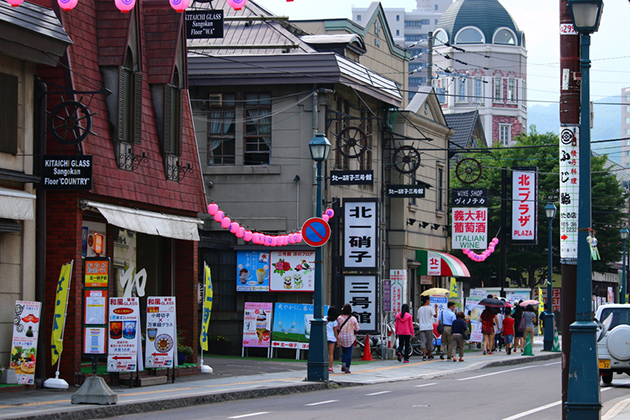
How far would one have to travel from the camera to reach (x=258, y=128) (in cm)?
3175

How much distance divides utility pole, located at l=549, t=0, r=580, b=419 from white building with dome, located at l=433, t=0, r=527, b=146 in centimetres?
11098

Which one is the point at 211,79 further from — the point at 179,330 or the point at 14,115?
the point at 14,115

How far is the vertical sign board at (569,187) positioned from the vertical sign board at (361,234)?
1801 cm

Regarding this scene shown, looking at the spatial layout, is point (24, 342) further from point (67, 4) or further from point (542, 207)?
point (542, 207)

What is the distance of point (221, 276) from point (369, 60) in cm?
1109

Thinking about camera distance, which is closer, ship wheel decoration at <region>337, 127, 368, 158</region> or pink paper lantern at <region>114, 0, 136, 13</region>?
pink paper lantern at <region>114, 0, 136, 13</region>

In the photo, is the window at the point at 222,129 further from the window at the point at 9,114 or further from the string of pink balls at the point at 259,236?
the window at the point at 9,114

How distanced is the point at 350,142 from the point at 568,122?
714 inches

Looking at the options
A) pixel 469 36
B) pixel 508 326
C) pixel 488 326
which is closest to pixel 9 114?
pixel 488 326

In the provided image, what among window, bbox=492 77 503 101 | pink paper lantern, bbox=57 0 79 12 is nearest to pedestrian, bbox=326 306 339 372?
pink paper lantern, bbox=57 0 79 12

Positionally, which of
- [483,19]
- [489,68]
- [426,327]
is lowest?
[426,327]

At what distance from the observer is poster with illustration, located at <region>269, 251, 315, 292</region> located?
30.8 meters

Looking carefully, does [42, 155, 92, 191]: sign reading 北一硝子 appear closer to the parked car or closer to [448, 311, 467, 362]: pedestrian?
the parked car

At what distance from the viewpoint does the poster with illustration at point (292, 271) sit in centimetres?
3077
